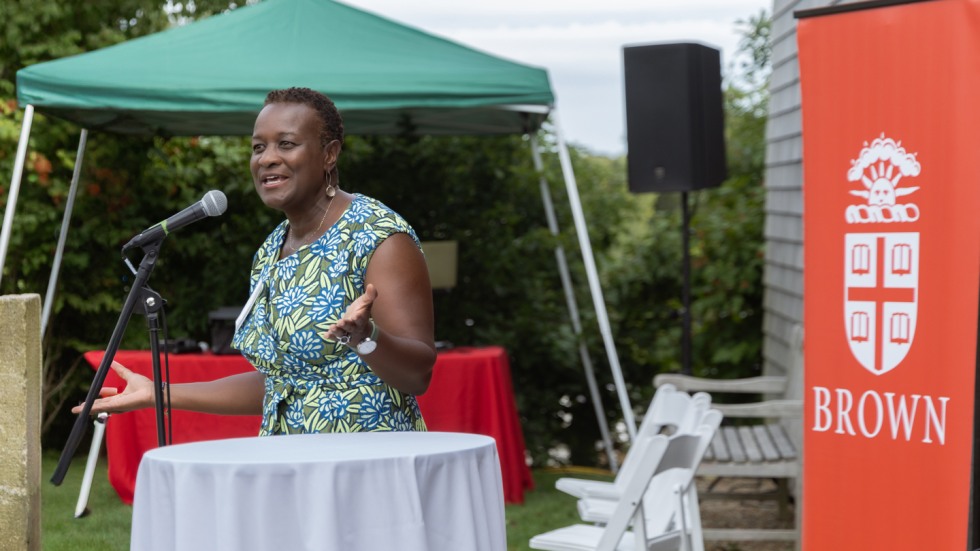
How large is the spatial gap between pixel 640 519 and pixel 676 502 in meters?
0.46

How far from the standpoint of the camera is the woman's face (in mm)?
2648

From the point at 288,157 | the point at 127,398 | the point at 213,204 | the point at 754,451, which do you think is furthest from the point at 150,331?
the point at 754,451

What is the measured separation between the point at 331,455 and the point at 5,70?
22.3 feet

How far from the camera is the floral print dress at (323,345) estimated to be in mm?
2596

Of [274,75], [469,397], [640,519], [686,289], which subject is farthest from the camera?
[686,289]

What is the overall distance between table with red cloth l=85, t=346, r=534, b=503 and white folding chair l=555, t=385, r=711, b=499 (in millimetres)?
1353

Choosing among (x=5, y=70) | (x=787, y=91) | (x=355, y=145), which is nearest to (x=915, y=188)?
(x=787, y=91)

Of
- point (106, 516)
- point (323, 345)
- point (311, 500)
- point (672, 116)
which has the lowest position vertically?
point (106, 516)

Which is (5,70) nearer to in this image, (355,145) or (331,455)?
(355,145)

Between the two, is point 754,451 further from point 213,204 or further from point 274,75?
point 213,204

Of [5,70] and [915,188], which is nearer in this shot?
[915,188]

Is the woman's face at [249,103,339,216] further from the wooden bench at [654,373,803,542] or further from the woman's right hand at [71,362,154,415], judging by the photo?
the wooden bench at [654,373,803,542]

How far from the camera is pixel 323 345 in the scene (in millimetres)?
2572

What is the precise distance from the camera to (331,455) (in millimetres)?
2277
